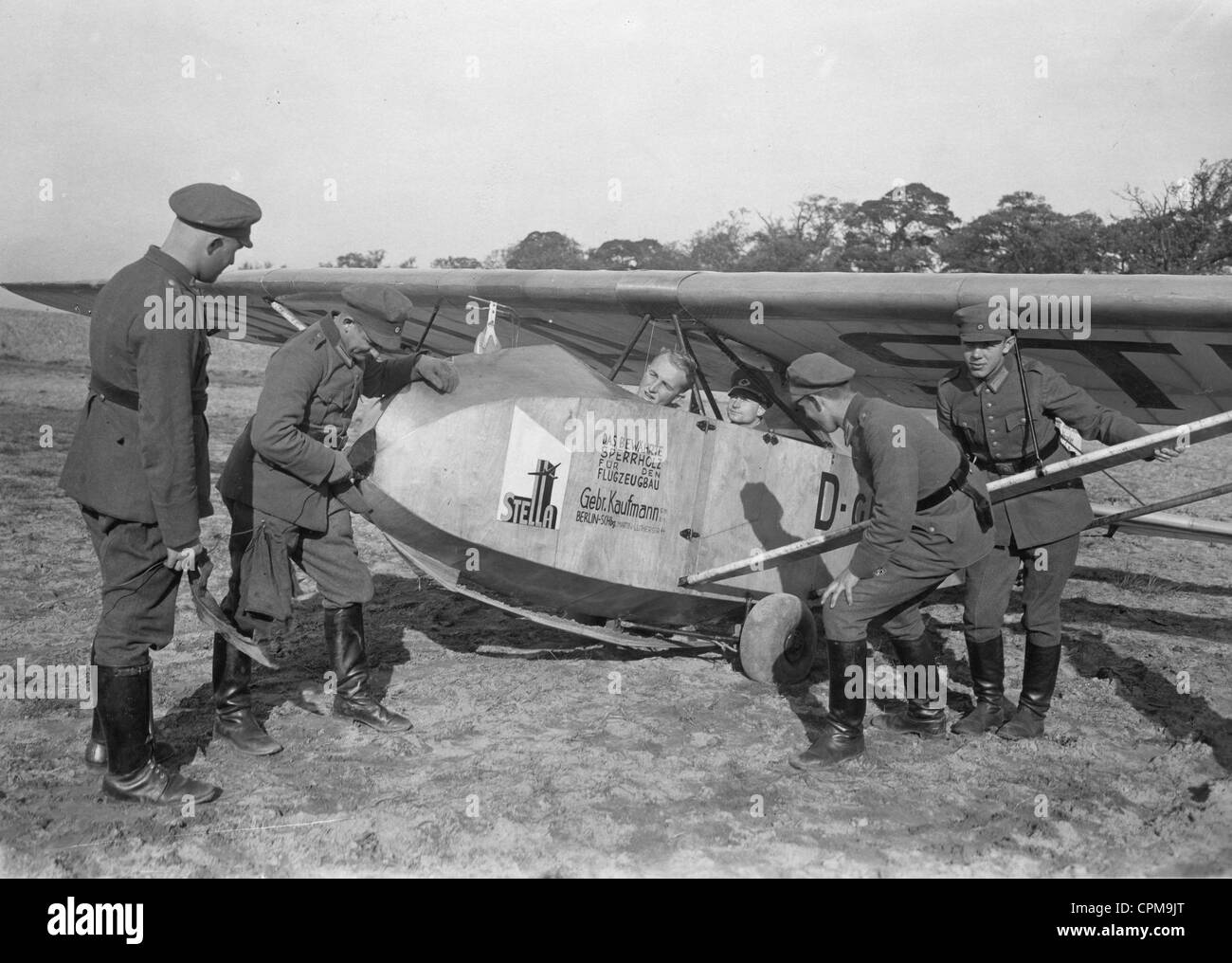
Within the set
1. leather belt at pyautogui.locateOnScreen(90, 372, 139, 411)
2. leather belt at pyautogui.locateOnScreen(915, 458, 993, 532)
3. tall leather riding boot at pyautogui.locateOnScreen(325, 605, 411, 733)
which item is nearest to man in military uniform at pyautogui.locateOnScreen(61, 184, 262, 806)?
leather belt at pyautogui.locateOnScreen(90, 372, 139, 411)

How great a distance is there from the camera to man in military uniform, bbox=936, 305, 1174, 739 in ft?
17.2

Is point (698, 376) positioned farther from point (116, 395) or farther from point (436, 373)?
point (116, 395)

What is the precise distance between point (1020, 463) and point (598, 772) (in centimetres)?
262

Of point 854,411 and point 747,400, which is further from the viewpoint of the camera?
point 747,400

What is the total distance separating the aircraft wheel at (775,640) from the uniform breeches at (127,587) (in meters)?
2.90

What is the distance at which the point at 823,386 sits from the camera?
4.77 meters

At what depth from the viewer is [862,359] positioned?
699 cm

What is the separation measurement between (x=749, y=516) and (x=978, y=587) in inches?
55.1

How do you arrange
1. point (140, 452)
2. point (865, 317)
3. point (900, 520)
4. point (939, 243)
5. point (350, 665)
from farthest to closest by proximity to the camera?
1. point (939, 243)
2. point (865, 317)
3. point (350, 665)
4. point (900, 520)
5. point (140, 452)

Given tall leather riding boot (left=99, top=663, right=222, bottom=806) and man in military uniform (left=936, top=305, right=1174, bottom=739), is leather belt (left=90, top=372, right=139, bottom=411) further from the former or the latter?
man in military uniform (left=936, top=305, right=1174, bottom=739)

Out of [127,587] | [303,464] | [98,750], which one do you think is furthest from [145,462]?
[98,750]
